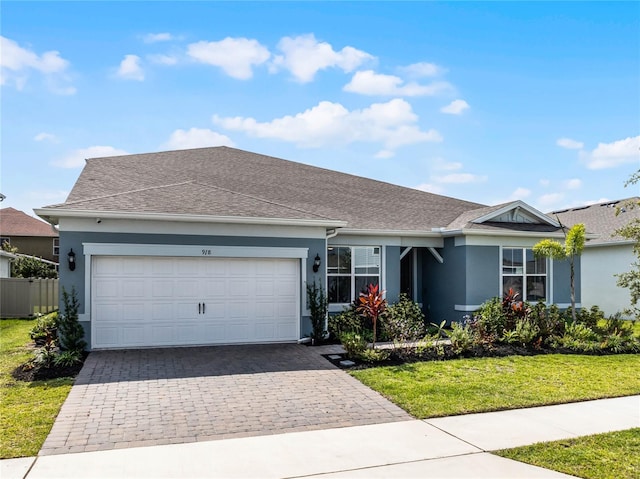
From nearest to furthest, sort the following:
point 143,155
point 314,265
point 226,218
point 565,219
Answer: point 226,218, point 314,265, point 143,155, point 565,219

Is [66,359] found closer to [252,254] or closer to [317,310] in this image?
[252,254]

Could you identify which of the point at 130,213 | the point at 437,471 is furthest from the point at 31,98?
the point at 437,471

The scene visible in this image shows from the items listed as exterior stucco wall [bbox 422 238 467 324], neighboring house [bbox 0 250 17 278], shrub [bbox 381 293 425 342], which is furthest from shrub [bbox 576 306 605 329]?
neighboring house [bbox 0 250 17 278]

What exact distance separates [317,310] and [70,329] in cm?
567

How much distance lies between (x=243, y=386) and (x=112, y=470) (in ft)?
11.6

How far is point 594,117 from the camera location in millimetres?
14883

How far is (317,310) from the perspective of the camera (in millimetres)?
12766

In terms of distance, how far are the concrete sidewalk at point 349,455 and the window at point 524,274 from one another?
8.55 meters

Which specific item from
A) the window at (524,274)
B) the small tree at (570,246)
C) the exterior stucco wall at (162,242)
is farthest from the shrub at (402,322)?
the small tree at (570,246)

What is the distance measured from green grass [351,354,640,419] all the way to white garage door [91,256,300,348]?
361 cm

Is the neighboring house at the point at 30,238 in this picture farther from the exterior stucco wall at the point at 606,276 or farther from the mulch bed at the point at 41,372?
the exterior stucco wall at the point at 606,276

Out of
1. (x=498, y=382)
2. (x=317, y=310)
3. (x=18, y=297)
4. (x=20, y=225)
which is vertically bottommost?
(x=498, y=382)

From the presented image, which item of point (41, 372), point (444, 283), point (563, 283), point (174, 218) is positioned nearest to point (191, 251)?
point (174, 218)

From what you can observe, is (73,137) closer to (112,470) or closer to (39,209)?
(39,209)
